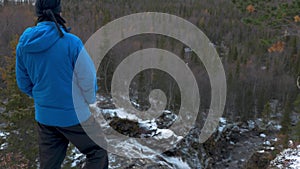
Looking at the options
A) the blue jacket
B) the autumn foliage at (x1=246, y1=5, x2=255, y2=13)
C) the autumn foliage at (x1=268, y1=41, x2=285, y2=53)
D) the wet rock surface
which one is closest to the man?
the blue jacket

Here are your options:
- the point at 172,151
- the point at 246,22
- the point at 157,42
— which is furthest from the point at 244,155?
the point at 157,42

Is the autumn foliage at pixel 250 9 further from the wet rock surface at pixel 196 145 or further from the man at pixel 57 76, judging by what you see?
the man at pixel 57 76

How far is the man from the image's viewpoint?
7.16 ft

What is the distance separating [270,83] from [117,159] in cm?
4423

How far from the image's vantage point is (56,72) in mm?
2201

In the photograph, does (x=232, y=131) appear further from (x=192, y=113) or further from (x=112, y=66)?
(x=112, y=66)

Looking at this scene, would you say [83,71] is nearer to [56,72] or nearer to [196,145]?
[56,72]

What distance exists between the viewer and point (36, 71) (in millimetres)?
2244

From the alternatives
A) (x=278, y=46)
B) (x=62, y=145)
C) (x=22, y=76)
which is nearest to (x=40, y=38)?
(x=22, y=76)

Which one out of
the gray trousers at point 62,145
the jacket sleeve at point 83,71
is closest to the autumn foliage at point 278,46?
the gray trousers at point 62,145

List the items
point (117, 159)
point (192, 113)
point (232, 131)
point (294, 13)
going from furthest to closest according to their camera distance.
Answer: point (232, 131)
point (192, 113)
point (294, 13)
point (117, 159)

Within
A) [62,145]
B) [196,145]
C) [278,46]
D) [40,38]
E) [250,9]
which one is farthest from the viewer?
[196,145]

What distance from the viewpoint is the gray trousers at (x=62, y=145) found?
2.38 metres

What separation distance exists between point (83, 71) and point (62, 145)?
736 mm
